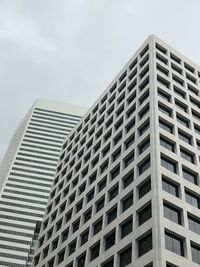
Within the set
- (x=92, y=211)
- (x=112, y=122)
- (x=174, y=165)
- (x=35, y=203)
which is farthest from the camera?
(x=35, y=203)

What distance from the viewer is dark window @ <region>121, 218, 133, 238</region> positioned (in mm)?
41200

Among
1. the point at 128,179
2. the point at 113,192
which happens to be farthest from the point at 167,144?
the point at 113,192

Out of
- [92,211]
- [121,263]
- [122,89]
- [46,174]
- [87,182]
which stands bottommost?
[121,263]

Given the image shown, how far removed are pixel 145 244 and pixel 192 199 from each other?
340 inches

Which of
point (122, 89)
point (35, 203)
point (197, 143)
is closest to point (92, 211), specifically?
point (197, 143)

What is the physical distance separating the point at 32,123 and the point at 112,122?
104562 mm

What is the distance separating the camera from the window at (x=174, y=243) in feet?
119

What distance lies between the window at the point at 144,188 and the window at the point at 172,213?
2.86m

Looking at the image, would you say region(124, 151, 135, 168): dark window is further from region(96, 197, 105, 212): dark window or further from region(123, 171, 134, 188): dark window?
region(96, 197, 105, 212): dark window

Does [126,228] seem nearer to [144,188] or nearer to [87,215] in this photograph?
[144,188]

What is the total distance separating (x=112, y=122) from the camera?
62156mm

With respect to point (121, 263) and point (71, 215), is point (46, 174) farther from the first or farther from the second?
point (121, 263)

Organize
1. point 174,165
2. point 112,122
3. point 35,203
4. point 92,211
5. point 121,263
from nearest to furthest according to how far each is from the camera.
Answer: point 121,263 → point 174,165 → point 92,211 → point 112,122 → point 35,203

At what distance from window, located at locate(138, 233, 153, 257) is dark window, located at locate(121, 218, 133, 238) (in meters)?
2.92
